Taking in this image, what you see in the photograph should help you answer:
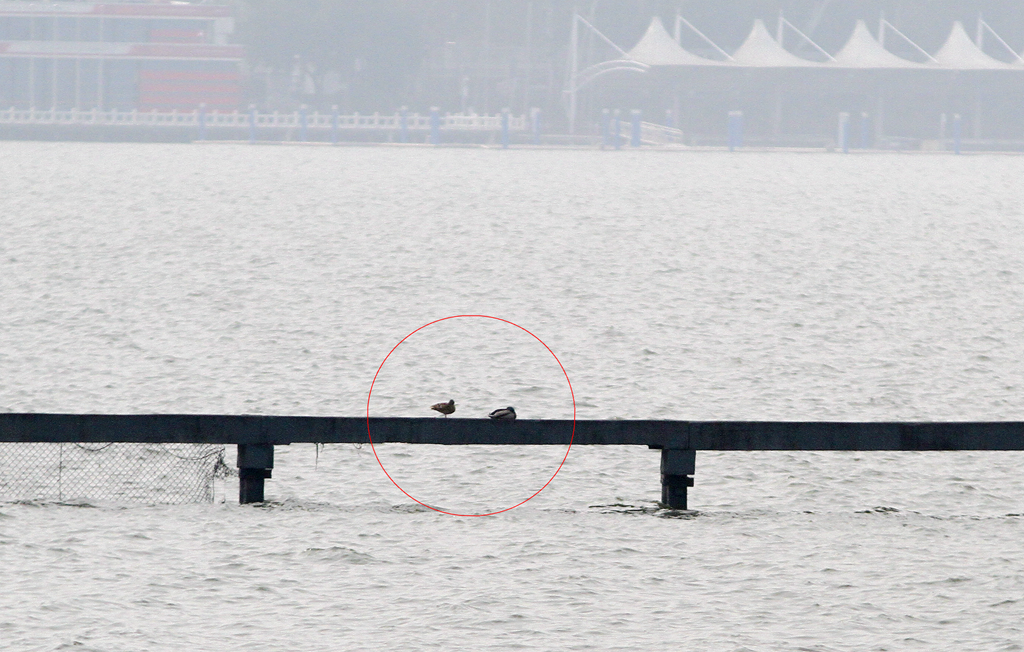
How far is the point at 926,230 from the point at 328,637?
66069 mm

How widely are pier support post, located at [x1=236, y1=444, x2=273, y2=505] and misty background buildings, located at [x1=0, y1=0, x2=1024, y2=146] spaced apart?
149563 mm

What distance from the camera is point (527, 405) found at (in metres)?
26.3

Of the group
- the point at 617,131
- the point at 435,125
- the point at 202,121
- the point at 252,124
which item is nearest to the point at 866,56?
the point at 617,131

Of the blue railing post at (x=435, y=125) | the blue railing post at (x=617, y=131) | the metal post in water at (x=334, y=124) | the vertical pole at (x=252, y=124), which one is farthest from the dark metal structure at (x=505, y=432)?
the blue railing post at (x=617, y=131)

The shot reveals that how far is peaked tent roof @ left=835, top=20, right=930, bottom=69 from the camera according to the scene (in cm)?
16250

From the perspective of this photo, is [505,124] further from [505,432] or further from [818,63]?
[505,432]

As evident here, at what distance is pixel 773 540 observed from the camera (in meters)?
14.6

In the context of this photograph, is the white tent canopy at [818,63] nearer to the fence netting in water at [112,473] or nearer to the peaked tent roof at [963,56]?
the peaked tent roof at [963,56]

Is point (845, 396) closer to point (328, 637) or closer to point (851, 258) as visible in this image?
point (328, 637)

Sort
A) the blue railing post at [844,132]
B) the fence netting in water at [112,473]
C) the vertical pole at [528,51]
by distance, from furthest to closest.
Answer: the vertical pole at [528,51]
the blue railing post at [844,132]
the fence netting in water at [112,473]

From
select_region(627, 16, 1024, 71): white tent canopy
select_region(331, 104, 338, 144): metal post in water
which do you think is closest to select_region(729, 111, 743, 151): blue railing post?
select_region(627, 16, 1024, 71): white tent canopy

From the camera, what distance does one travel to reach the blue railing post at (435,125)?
509ft

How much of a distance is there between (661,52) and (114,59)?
56.3 metres

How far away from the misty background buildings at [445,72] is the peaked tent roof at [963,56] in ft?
3.62
